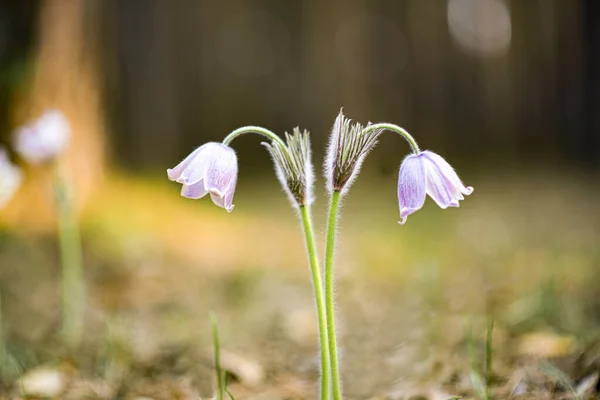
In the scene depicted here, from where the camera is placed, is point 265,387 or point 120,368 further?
point 120,368

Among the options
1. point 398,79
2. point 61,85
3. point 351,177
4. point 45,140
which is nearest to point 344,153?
point 351,177

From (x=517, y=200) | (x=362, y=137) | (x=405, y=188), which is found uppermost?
(x=362, y=137)

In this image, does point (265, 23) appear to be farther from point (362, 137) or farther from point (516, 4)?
point (362, 137)

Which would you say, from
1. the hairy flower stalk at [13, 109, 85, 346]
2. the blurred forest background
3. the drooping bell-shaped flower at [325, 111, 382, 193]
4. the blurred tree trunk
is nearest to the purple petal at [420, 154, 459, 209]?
the drooping bell-shaped flower at [325, 111, 382, 193]

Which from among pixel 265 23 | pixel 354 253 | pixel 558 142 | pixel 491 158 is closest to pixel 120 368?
pixel 354 253

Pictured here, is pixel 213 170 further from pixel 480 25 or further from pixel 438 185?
pixel 480 25

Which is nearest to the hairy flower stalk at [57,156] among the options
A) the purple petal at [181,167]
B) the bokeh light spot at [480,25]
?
the purple petal at [181,167]

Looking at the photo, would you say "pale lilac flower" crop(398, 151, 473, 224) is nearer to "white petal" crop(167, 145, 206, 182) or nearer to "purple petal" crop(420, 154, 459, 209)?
"purple petal" crop(420, 154, 459, 209)

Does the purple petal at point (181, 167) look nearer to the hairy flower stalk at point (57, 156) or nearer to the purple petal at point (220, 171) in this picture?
the purple petal at point (220, 171)
